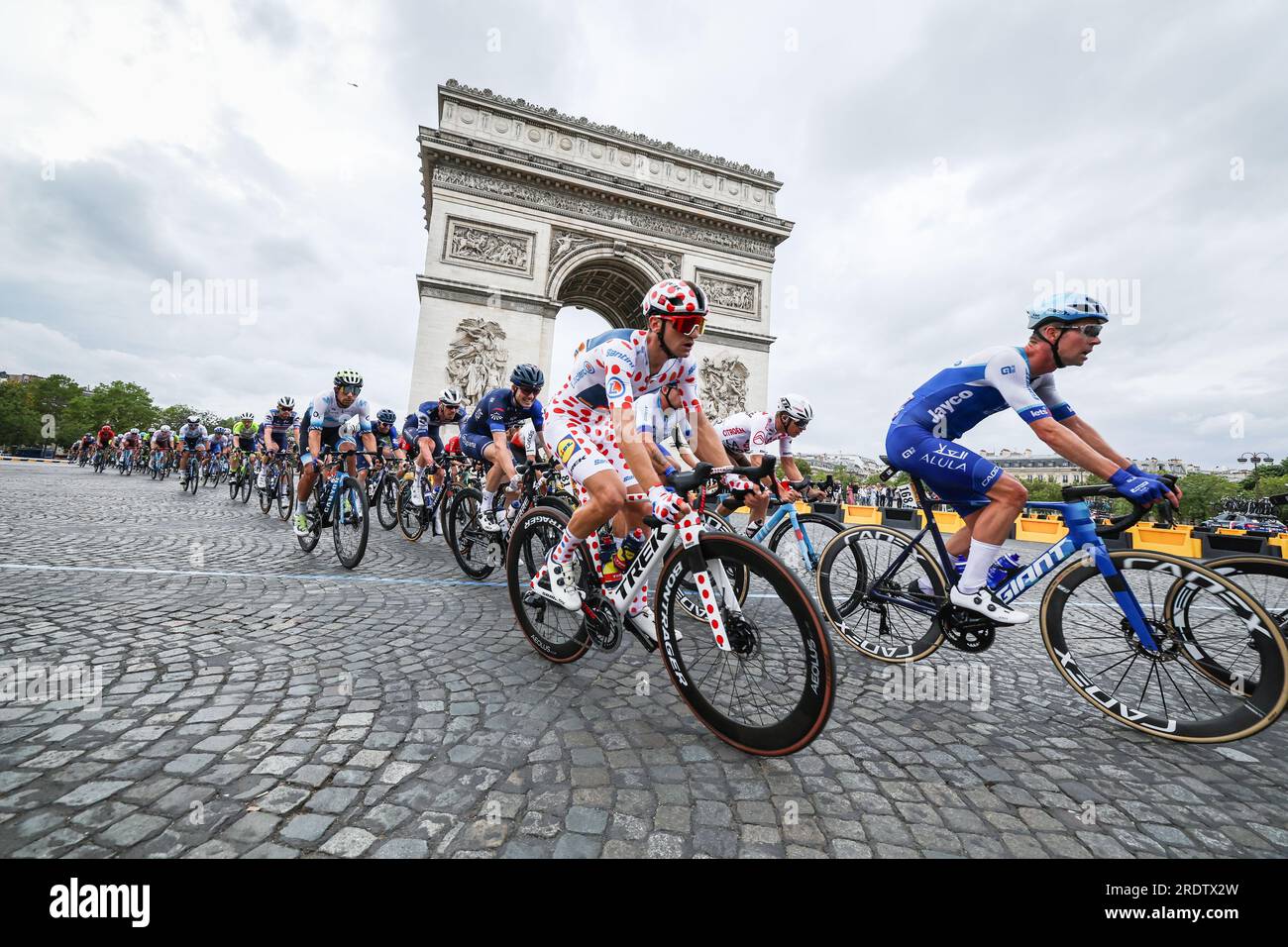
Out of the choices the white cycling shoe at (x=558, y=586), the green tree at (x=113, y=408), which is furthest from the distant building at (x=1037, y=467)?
the green tree at (x=113, y=408)

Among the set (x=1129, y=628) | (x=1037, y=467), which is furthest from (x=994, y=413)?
(x=1037, y=467)

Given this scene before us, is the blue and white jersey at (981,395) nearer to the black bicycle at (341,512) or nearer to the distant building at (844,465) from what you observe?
the black bicycle at (341,512)

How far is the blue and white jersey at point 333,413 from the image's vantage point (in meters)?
5.74

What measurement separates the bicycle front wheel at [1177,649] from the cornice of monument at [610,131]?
28.0m

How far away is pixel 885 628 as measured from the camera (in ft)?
11.1

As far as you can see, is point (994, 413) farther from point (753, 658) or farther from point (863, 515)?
point (863, 515)

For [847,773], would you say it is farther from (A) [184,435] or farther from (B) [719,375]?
(B) [719,375]

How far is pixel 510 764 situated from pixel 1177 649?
2939mm

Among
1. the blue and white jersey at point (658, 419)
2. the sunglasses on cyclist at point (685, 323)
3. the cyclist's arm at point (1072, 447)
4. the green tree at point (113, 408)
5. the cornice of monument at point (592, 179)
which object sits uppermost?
the cornice of monument at point (592, 179)

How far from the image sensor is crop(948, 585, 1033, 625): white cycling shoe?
8.66 ft

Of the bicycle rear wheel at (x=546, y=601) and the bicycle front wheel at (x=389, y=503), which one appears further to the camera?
the bicycle front wheel at (x=389, y=503)

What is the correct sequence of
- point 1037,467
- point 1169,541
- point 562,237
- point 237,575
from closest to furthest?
point 237,575, point 1169,541, point 562,237, point 1037,467

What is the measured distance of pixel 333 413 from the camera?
19.3ft

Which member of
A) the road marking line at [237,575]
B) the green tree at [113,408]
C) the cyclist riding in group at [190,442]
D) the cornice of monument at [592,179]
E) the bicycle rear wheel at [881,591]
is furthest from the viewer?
the green tree at [113,408]
